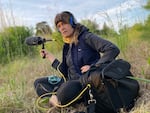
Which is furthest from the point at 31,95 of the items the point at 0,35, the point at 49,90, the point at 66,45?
the point at 0,35

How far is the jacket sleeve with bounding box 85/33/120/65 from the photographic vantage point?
4621 mm

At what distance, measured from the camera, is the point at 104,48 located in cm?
466

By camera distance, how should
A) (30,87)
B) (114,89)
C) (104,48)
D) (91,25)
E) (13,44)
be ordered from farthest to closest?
(13,44), (91,25), (30,87), (104,48), (114,89)

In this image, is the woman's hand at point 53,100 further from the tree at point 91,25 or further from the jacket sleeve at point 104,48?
the tree at point 91,25

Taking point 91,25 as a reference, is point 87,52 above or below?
above

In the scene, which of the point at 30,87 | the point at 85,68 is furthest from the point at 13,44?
the point at 85,68

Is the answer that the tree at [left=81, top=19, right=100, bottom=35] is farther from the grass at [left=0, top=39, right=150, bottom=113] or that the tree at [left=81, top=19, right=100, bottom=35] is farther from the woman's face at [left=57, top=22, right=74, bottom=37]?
the woman's face at [left=57, top=22, right=74, bottom=37]

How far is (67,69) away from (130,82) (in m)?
0.97

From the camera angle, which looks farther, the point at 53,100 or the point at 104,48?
the point at 53,100

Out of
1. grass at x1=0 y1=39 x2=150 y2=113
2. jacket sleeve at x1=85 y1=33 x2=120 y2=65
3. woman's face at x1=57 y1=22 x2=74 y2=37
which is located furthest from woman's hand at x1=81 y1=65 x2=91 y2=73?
grass at x1=0 y1=39 x2=150 y2=113

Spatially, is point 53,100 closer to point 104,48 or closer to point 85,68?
point 85,68

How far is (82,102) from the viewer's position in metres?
4.87

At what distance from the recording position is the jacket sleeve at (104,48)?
462 cm

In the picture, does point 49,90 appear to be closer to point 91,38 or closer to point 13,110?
point 13,110
